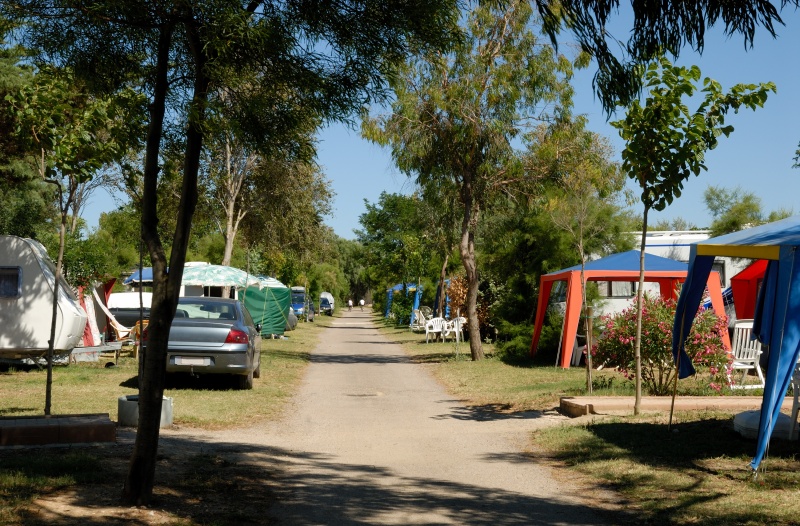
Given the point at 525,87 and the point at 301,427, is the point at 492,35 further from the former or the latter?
the point at 301,427

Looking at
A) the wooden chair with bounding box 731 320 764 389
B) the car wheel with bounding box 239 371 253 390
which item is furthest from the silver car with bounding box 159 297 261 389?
the wooden chair with bounding box 731 320 764 389

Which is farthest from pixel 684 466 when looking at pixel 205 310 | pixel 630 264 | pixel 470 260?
pixel 470 260

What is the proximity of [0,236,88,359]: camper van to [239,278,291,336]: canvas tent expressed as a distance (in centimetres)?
1499

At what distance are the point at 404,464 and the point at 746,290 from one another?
602 inches

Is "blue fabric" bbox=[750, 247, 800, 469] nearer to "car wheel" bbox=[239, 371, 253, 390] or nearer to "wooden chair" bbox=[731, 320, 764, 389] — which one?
"wooden chair" bbox=[731, 320, 764, 389]

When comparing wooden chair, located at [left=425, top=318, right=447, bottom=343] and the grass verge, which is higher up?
wooden chair, located at [left=425, top=318, right=447, bottom=343]

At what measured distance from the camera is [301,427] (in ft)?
36.9

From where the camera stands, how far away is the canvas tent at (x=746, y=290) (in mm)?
20828

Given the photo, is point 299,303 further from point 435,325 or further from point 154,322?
point 154,322

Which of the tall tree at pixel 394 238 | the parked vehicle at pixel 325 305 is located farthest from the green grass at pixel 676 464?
the parked vehicle at pixel 325 305

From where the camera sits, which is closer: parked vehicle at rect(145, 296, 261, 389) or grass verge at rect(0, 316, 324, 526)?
grass verge at rect(0, 316, 324, 526)

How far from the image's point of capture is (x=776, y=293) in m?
7.83

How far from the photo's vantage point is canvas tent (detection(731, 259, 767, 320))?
68.3 ft

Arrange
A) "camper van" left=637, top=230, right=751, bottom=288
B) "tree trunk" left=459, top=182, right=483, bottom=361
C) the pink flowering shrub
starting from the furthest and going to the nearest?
1. "camper van" left=637, top=230, right=751, bottom=288
2. "tree trunk" left=459, top=182, right=483, bottom=361
3. the pink flowering shrub
